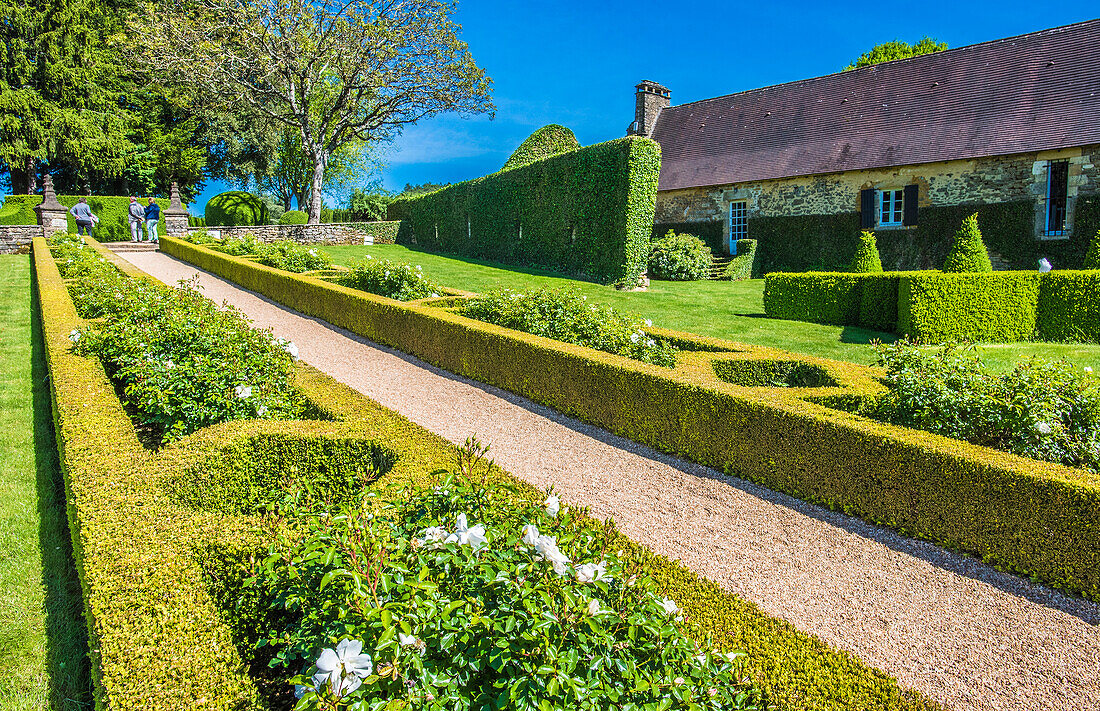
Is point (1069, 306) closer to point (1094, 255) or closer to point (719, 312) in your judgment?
point (1094, 255)

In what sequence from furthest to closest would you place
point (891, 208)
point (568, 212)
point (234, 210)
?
point (234, 210) → point (891, 208) → point (568, 212)

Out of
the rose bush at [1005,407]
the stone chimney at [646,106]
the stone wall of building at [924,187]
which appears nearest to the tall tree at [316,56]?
the stone chimney at [646,106]

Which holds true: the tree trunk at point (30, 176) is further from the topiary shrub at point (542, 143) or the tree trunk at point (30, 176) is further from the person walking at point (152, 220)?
the topiary shrub at point (542, 143)

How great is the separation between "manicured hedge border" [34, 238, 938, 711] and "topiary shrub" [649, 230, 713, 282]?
16.6 metres

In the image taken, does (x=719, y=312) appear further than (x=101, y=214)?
No

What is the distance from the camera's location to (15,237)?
21484mm

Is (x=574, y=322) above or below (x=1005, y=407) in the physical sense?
above

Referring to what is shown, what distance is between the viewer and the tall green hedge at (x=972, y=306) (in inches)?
400

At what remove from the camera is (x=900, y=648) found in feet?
9.75

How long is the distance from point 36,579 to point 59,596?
0.27m

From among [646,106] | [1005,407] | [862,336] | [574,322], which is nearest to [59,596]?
[574,322]

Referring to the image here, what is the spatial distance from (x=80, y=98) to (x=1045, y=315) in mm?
40468

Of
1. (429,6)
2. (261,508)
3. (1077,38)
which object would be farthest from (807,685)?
(429,6)

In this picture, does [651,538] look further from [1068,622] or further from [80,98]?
[80,98]
